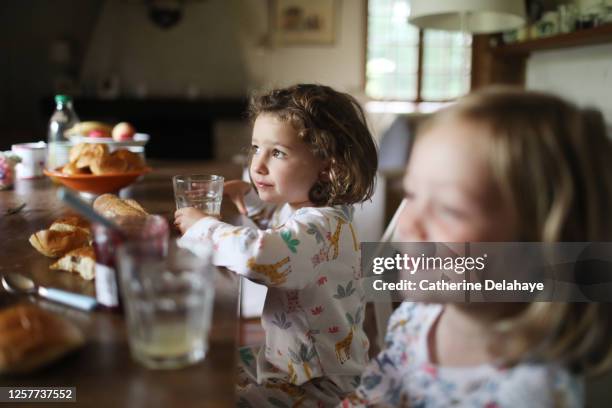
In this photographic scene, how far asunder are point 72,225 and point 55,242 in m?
0.06

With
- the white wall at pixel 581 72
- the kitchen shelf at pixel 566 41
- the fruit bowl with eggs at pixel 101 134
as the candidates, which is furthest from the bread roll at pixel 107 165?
the kitchen shelf at pixel 566 41

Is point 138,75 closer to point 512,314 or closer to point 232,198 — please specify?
point 232,198

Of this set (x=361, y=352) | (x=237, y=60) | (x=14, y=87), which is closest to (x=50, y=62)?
(x=14, y=87)

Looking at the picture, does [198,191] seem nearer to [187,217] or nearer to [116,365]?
[187,217]

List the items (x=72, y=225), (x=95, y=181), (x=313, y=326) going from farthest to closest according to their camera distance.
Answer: (x=95, y=181) → (x=313, y=326) → (x=72, y=225)

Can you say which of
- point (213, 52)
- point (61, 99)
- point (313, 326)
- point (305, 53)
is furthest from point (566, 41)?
point (213, 52)

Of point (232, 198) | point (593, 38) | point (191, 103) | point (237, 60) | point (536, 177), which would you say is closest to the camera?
point (536, 177)

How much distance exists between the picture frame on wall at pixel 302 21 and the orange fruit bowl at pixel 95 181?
4.44 metres

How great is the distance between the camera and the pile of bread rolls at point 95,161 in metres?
1.22

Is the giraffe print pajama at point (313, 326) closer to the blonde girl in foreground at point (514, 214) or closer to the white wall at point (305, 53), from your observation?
the blonde girl in foreground at point (514, 214)

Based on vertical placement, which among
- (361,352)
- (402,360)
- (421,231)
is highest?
(421,231)

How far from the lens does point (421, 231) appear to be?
1.96 feet

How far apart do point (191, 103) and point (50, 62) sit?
132 cm

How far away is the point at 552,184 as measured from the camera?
51 centimetres
